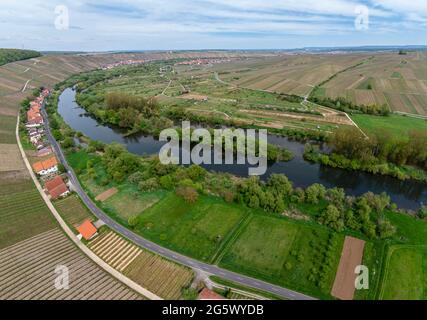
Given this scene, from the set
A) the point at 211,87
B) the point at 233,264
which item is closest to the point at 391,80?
the point at 211,87

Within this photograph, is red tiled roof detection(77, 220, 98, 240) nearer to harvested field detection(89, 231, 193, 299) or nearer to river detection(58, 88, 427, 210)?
harvested field detection(89, 231, 193, 299)

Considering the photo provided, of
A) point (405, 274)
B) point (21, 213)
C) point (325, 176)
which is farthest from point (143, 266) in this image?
point (325, 176)

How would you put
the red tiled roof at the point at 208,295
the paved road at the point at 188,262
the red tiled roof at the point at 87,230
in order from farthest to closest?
the red tiled roof at the point at 87,230, the paved road at the point at 188,262, the red tiled roof at the point at 208,295

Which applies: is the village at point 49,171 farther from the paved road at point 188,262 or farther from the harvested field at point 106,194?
the harvested field at point 106,194

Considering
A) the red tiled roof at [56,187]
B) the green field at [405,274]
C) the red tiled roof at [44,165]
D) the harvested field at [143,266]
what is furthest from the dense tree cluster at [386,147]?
the red tiled roof at [44,165]
